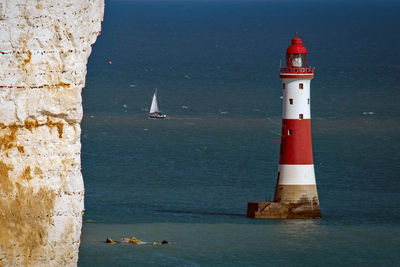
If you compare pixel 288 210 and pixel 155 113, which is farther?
pixel 155 113

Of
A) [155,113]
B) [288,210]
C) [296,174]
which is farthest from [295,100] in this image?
[155,113]

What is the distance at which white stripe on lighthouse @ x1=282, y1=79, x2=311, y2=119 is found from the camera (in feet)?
134

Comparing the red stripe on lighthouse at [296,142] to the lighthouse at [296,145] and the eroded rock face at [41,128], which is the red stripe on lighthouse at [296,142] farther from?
the eroded rock face at [41,128]

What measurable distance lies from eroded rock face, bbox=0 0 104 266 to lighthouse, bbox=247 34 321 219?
35.1 meters

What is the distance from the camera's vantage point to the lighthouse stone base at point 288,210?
4331cm

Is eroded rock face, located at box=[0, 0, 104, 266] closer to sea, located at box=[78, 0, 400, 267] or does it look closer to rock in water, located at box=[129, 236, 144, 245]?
sea, located at box=[78, 0, 400, 267]

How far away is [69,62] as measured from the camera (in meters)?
5.41

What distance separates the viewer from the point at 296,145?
40.7 m

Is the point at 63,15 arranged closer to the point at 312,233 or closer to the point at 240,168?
the point at 312,233

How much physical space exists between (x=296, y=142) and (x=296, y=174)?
4.57 feet

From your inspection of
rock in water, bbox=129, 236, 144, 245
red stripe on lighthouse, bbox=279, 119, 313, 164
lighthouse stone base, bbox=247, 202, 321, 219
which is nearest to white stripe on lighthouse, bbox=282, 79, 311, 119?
red stripe on lighthouse, bbox=279, 119, 313, 164

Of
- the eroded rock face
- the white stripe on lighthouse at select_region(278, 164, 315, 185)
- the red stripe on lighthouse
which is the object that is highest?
the red stripe on lighthouse

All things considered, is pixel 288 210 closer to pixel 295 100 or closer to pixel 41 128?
pixel 295 100

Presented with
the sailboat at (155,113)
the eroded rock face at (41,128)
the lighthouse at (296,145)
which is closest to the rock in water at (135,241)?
the lighthouse at (296,145)
